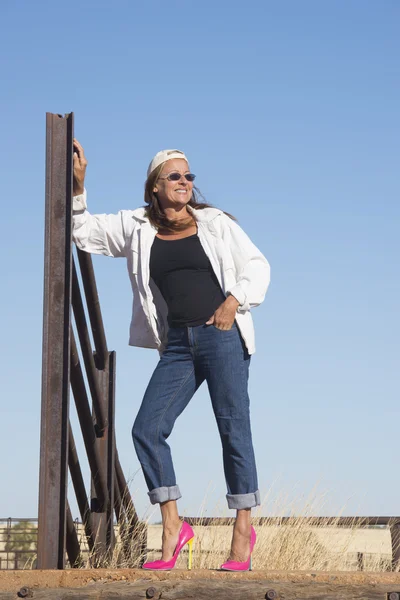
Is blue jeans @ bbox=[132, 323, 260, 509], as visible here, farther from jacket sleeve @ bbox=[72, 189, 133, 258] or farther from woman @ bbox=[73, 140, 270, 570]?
jacket sleeve @ bbox=[72, 189, 133, 258]

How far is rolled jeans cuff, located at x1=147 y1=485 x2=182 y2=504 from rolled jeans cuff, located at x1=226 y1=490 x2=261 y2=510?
24 cm

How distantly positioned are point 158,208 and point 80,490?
1.85 metres

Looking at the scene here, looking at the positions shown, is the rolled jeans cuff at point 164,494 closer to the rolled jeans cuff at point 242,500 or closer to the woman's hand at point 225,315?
the rolled jeans cuff at point 242,500

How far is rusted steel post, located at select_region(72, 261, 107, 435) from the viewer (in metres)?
4.55

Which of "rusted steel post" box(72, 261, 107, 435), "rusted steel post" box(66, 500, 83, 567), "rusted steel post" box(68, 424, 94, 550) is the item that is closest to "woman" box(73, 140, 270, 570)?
"rusted steel post" box(72, 261, 107, 435)

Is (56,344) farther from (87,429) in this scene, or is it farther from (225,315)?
(87,429)

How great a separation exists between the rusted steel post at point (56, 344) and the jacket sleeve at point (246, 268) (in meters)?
0.75

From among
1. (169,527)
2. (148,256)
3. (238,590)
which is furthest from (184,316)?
(238,590)

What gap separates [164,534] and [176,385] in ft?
2.18

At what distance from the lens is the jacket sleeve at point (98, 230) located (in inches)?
160

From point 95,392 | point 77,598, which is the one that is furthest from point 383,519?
point 77,598

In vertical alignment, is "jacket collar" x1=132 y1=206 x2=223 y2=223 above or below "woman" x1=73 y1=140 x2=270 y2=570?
above

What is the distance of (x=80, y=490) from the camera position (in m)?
4.95

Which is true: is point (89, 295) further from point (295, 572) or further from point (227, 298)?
point (295, 572)
